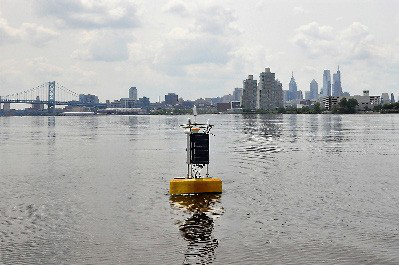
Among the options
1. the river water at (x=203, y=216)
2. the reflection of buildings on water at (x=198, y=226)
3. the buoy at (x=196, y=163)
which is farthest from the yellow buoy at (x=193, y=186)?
the river water at (x=203, y=216)

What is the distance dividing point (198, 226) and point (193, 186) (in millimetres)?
8646

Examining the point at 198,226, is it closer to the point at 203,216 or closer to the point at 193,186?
the point at 203,216

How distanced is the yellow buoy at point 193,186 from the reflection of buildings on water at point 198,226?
51 cm

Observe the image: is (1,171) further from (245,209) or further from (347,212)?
(347,212)

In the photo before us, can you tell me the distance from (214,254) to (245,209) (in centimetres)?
965

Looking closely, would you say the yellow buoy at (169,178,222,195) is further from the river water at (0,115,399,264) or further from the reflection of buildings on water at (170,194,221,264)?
the river water at (0,115,399,264)

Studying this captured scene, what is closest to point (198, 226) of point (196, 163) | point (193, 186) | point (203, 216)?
point (203, 216)

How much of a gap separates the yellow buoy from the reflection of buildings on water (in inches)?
20.2

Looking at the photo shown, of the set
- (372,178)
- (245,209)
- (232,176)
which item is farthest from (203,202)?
(372,178)

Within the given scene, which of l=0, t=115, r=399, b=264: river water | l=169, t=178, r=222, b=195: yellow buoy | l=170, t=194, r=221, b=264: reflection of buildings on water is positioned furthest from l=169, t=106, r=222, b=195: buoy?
l=0, t=115, r=399, b=264: river water

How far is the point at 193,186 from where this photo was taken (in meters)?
35.4

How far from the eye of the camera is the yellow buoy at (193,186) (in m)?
35.5

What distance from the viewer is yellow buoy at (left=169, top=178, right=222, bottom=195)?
3547 cm

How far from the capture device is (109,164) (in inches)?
2297
